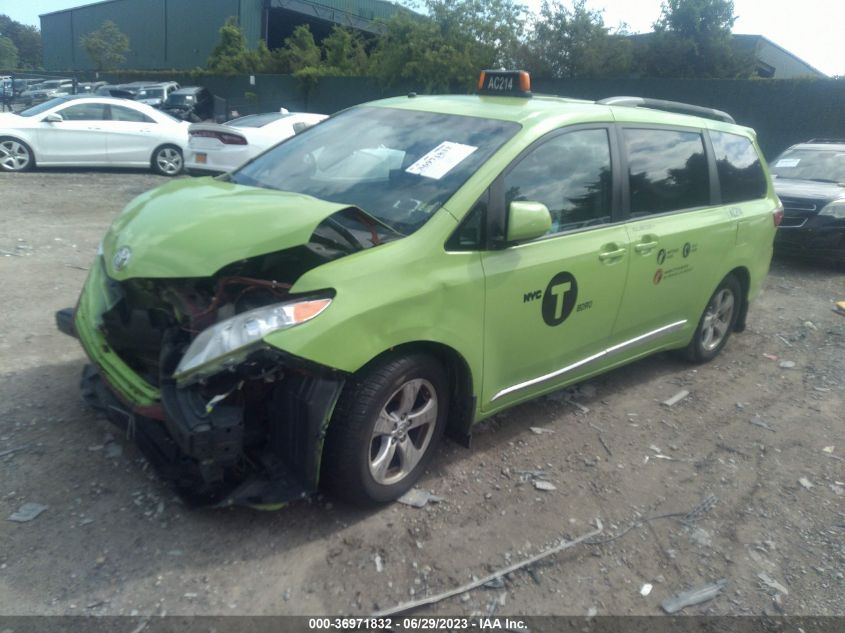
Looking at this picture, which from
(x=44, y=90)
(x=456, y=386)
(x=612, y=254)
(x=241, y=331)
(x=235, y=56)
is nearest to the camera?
(x=241, y=331)

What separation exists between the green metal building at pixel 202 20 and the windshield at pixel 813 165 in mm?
34463

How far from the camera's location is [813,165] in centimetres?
1061

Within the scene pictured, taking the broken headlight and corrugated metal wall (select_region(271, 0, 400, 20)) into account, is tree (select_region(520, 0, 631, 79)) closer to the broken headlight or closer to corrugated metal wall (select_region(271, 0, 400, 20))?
the broken headlight

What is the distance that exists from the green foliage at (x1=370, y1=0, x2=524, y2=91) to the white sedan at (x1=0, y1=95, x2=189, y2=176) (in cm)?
1095

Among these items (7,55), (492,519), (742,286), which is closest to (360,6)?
(7,55)

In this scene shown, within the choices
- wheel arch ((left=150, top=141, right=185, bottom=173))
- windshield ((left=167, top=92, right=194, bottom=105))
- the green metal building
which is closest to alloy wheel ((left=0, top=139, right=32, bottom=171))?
wheel arch ((left=150, top=141, right=185, bottom=173))

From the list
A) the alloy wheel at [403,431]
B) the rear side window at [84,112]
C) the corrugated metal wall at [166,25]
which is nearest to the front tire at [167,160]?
the rear side window at [84,112]

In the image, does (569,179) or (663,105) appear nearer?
(569,179)

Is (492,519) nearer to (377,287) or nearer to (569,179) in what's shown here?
(377,287)

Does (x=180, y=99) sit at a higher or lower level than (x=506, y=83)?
lower

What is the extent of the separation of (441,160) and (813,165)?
350 inches

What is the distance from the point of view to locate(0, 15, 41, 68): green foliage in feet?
301

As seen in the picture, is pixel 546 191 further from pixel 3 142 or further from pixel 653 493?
pixel 3 142

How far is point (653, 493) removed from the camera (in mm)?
3840
